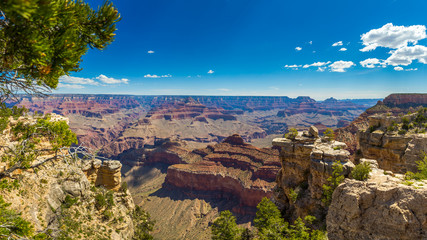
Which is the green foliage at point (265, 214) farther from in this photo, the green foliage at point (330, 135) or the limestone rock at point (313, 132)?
the green foliage at point (330, 135)

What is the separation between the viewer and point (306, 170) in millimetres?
22141

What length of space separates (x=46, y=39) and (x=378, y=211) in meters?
15.4

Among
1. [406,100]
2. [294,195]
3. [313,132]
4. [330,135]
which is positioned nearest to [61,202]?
[294,195]

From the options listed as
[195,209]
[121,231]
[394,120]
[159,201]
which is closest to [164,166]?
[159,201]

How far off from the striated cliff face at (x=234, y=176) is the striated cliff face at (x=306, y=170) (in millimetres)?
37720

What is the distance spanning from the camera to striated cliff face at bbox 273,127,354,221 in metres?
17.5

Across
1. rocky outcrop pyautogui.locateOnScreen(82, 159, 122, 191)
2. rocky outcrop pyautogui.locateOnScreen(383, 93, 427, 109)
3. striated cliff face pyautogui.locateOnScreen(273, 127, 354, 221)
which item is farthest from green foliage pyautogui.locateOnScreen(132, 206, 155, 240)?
rocky outcrop pyautogui.locateOnScreen(383, 93, 427, 109)

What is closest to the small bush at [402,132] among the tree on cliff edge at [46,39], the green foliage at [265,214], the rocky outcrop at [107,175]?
the green foliage at [265,214]

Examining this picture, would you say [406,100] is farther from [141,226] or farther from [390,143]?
[141,226]

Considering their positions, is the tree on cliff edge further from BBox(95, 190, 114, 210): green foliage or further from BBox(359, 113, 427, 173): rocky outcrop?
BBox(359, 113, 427, 173): rocky outcrop

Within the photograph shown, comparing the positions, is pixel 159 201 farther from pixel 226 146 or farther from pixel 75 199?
pixel 75 199

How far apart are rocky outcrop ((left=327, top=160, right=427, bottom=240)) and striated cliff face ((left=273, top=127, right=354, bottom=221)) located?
263 inches

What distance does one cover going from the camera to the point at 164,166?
10325 centimetres

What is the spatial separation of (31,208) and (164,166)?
300 feet
